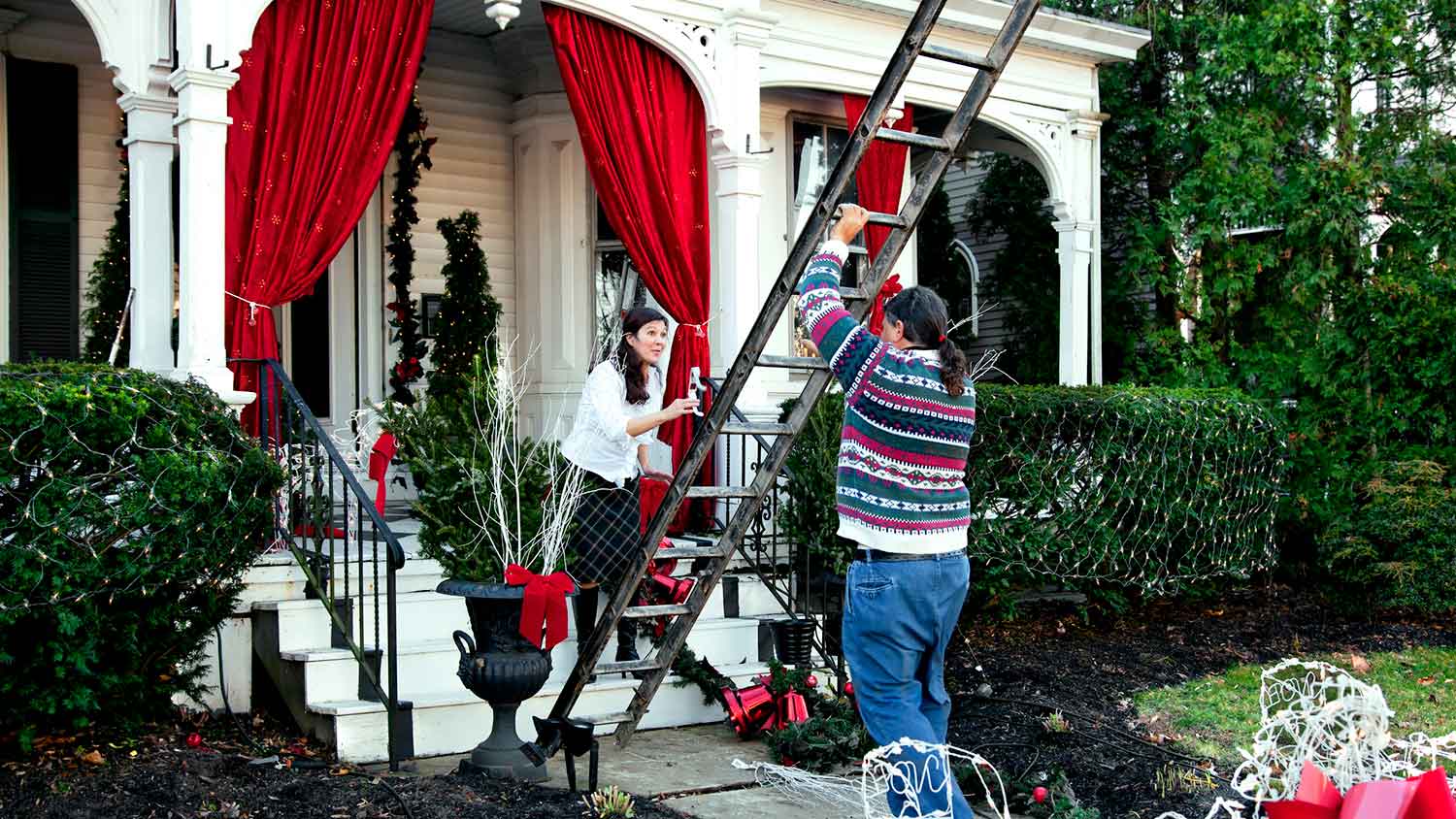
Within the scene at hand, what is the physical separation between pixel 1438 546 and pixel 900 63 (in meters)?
6.39

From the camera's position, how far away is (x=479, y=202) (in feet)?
33.4

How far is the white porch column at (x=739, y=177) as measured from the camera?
28.0ft

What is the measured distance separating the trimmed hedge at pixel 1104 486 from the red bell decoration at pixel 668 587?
3.09 feet

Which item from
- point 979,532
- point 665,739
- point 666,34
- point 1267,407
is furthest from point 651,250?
point 1267,407

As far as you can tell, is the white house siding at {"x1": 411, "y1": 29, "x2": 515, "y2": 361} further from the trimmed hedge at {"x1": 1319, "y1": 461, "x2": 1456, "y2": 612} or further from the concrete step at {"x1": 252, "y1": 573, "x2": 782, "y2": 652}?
the trimmed hedge at {"x1": 1319, "y1": 461, "x2": 1456, "y2": 612}

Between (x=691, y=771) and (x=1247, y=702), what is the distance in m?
3.03

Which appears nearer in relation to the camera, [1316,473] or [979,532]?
[979,532]

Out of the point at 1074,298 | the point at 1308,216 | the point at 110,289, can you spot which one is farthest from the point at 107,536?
the point at 1308,216

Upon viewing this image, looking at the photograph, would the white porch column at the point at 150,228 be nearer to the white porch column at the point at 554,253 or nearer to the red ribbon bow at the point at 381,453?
the red ribbon bow at the point at 381,453

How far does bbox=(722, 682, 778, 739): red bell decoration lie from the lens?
625cm

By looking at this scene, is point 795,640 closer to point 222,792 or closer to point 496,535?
point 496,535

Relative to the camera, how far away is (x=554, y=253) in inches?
397

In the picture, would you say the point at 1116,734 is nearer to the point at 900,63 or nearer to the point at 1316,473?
the point at 900,63

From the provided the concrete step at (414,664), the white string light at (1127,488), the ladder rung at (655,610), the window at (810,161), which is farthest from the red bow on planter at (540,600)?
the window at (810,161)
